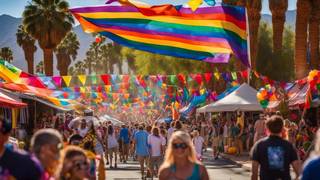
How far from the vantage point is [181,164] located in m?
6.93

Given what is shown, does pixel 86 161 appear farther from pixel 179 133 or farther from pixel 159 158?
pixel 159 158

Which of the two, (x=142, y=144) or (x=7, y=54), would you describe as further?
(x=7, y=54)

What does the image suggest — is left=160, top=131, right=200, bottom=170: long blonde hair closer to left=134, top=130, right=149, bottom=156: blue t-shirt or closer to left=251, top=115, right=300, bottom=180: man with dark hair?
left=251, top=115, right=300, bottom=180: man with dark hair

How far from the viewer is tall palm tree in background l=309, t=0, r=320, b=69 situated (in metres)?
31.1

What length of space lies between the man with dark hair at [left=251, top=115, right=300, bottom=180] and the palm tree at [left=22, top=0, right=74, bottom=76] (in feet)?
146

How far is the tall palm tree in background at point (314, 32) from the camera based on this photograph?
1223 inches

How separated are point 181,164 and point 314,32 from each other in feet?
86.2

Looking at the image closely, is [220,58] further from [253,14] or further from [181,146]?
[253,14]

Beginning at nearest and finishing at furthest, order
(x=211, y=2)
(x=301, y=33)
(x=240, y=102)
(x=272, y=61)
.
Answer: (x=211, y=2) → (x=301, y=33) → (x=240, y=102) → (x=272, y=61)

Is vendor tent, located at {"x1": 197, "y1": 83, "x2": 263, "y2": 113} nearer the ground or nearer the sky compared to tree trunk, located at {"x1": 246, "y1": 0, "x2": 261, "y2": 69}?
nearer the ground

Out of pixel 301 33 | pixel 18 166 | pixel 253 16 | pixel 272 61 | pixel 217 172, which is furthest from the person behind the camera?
pixel 272 61

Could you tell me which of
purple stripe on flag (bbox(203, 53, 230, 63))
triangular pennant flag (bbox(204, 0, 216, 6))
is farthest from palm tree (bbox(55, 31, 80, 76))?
triangular pennant flag (bbox(204, 0, 216, 6))

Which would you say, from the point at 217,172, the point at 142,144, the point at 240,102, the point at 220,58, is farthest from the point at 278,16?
the point at 142,144

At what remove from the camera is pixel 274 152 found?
26.5ft
